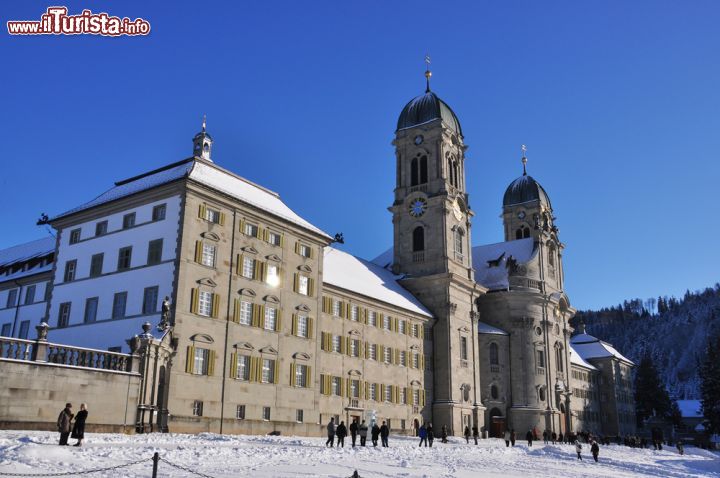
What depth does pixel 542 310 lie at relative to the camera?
83.1 m

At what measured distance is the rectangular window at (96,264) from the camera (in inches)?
1777

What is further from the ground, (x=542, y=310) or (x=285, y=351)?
(x=542, y=310)

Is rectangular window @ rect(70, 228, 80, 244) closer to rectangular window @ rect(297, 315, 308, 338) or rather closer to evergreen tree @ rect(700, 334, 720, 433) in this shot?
rectangular window @ rect(297, 315, 308, 338)

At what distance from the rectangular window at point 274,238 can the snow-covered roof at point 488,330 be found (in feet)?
118

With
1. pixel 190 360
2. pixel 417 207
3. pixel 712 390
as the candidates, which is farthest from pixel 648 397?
pixel 190 360

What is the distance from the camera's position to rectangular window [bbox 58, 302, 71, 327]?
45219mm

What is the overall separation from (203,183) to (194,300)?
24.2 ft

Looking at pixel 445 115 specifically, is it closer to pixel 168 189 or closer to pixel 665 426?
pixel 168 189

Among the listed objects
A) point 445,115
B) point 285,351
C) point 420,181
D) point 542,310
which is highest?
point 445,115

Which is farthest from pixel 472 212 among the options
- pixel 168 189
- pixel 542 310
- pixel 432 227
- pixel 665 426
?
pixel 665 426

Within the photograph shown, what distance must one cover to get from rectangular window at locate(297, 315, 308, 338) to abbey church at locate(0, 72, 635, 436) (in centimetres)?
22

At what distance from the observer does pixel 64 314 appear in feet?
150

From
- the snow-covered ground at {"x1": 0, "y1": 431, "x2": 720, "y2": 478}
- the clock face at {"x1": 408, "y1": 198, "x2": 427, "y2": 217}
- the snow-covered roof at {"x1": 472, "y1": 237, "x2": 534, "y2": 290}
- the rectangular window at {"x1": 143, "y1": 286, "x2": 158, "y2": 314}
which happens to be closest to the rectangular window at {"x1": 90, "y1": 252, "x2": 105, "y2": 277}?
the rectangular window at {"x1": 143, "y1": 286, "x2": 158, "y2": 314}

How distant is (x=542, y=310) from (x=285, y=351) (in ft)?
146
